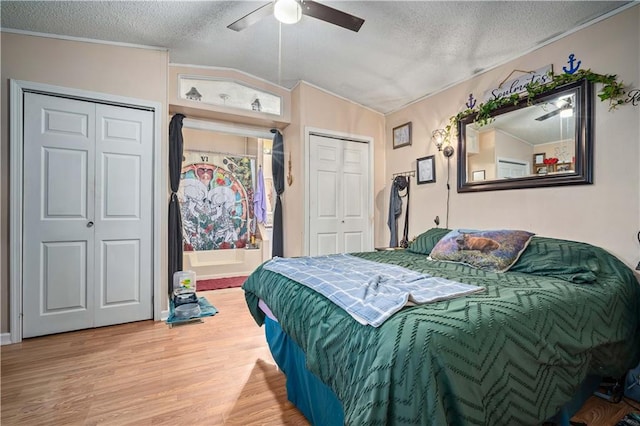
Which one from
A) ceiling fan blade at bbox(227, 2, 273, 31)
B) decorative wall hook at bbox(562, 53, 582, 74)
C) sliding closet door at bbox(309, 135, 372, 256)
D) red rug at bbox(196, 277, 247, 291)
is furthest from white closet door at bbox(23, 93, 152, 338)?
decorative wall hook at bbox(562, 53, 582, 74)

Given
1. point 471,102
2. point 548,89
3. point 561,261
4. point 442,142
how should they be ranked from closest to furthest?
point 561,261 < point 548,89 < point 471,102 < point 442,142

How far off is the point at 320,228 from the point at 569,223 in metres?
2.60

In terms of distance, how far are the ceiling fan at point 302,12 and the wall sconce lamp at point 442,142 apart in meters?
1.73

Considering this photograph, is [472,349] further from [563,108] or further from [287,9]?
[563,108]

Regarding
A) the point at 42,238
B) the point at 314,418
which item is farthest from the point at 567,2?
the point at 42,238

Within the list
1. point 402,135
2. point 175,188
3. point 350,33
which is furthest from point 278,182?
point 350,33

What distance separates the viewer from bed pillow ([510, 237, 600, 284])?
5.90 ft

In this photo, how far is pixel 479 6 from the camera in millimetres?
2168

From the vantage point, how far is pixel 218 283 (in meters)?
4.67

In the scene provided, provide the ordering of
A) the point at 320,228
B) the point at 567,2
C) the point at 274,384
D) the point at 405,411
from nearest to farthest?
the point at 405,411 → the point at 274,384 → the point at 567,2 → the point at 320,228

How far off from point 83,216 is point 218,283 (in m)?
2.27

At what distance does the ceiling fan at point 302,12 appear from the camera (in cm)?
193

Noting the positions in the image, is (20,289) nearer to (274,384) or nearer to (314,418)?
(274,384)

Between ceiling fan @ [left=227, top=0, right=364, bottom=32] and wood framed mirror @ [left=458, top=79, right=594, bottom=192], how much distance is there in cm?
165
